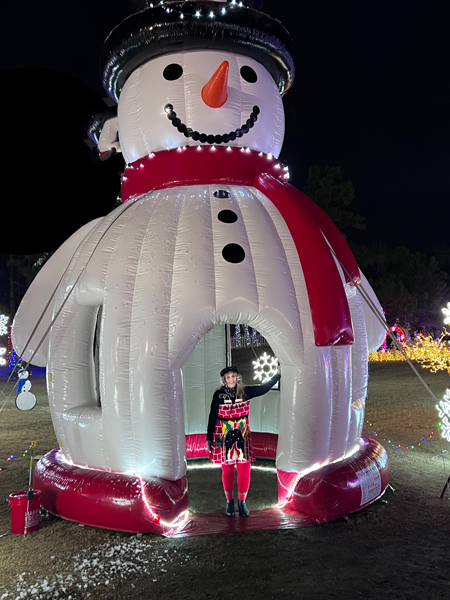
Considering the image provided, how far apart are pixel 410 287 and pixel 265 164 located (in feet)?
97.5

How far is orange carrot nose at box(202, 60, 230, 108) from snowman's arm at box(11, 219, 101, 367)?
7.10 ft

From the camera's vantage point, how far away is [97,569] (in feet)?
11.8

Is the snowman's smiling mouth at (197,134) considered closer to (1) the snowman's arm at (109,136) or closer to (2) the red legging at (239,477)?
(1) the snowman's arm at (109,136)

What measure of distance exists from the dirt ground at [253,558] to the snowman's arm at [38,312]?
Answer: 1606 millimetres

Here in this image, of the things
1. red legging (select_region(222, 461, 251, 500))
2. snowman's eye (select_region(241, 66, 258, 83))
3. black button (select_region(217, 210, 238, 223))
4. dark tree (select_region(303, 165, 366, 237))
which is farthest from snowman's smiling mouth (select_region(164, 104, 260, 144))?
dark tree (select_region(303, 165, 366, 237))

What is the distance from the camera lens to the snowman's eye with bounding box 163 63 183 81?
5375 mm

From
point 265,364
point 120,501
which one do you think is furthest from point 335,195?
point 120,501

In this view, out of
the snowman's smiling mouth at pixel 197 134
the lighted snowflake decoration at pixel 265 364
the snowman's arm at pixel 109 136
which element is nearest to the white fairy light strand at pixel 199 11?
the snowman's smiling mouth at pixel 197 134

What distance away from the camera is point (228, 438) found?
4.63m

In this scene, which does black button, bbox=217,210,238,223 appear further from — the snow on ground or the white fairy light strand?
the snow on ground

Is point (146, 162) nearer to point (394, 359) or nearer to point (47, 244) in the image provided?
point (47, 244)

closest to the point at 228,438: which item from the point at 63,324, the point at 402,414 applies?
the point at 63,324

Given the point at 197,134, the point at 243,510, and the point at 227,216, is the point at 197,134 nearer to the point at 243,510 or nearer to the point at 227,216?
the point at 227,216

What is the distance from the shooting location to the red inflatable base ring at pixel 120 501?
412cm
